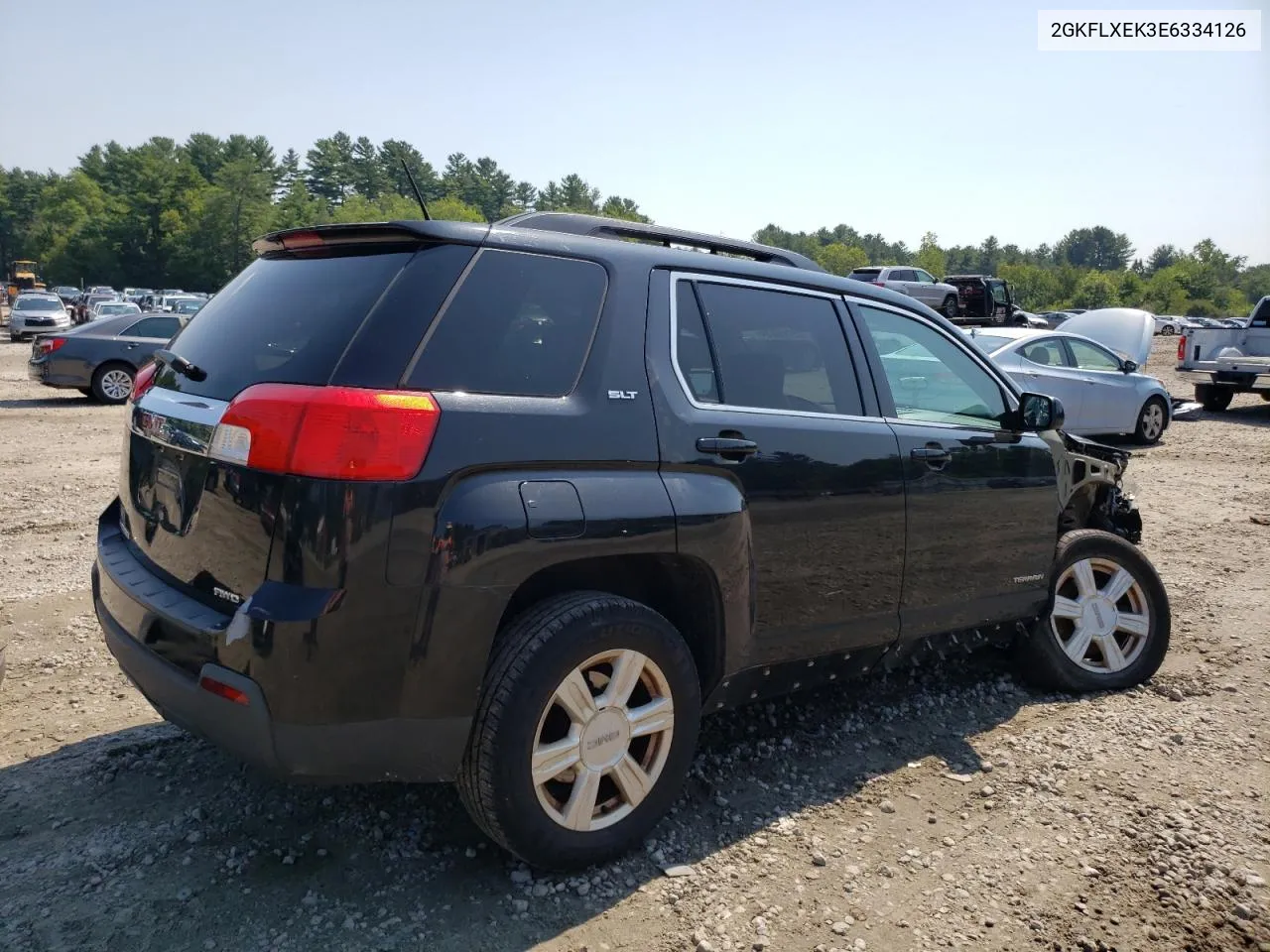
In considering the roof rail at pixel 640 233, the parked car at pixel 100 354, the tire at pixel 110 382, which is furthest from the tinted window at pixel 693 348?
the tire at pixel 110 382

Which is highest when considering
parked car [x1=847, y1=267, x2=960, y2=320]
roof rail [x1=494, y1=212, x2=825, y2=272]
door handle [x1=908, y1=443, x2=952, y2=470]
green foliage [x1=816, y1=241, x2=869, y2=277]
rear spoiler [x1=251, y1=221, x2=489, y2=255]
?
green foliage [x1=816, y1=241, x2=869, y2=277]

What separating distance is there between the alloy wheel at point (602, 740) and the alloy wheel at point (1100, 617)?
2.52 meters

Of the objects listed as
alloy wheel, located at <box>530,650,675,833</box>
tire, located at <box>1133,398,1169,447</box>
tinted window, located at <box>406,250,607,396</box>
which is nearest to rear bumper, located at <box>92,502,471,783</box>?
alloy wheel, located at <box>530,650,675,833</box>

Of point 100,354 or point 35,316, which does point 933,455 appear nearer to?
point 100,354

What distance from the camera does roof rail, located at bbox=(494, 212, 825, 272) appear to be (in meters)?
3.15

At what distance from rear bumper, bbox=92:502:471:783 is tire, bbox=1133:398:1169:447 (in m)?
13.4

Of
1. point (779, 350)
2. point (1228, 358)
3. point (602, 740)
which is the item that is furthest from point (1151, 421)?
point (602, 740)

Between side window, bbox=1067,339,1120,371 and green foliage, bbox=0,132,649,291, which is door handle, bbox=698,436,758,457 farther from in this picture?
green foliage, bbox=0,132,649,291

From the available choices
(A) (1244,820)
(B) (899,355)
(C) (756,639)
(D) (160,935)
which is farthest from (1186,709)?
(D) (160,935)

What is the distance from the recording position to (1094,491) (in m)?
4.89

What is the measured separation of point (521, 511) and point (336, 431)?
518mm

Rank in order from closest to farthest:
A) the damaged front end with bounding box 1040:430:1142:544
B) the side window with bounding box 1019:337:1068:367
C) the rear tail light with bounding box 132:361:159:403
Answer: the rear tail light with bounding box 132:361:159:403, the damaged front end with bounding box 1040:430:1142:544, the side window with bounding box 1019:337:1068:367

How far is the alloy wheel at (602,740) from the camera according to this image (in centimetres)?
267

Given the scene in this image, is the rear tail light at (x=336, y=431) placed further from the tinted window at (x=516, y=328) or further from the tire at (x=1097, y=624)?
the tire at (x=1097, y=624)
